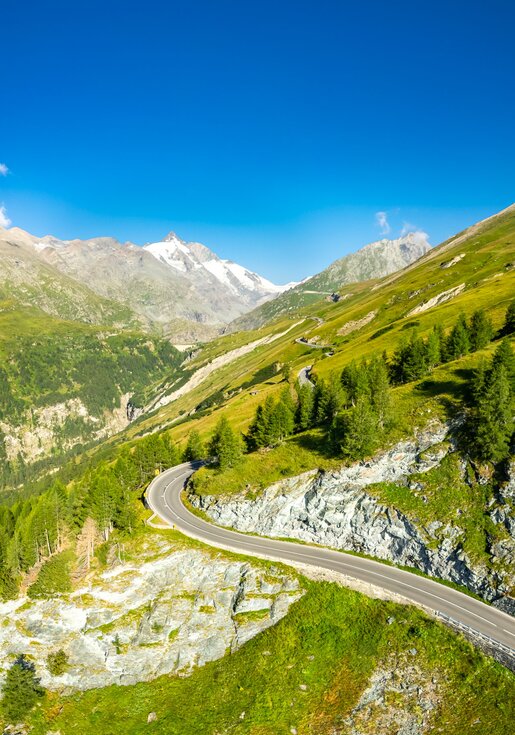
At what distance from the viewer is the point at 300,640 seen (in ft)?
176

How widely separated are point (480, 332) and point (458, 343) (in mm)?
7739

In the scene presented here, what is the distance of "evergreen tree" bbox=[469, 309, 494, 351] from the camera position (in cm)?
10481

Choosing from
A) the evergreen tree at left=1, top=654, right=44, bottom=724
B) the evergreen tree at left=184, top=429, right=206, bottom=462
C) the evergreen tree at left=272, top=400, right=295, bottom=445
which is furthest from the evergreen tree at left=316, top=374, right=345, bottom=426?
the evergreen tree at left=1, top=654, right=44, bottom=724

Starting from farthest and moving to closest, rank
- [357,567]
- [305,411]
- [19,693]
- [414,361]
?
1. [414,361]
2. [305,411]
3. [357,567]
4. [19,693]

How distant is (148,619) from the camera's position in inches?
2333

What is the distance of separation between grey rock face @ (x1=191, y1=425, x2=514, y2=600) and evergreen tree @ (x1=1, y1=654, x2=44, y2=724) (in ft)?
109

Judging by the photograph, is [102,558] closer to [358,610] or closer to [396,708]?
[358,610]

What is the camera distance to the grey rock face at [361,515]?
59.0 meters

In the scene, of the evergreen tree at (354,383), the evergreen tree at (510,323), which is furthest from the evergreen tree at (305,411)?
the evergreen tree at (510,323)

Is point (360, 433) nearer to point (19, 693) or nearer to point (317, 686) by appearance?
point (317, 686)

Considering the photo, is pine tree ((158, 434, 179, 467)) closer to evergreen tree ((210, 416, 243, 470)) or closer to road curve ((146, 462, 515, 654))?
road curve ((146, 462, 515, 654))

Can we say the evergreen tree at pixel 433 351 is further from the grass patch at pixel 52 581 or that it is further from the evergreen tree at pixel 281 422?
the grass patch at pixel 52 581

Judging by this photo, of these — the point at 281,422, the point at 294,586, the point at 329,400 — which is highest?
the point at 329,400

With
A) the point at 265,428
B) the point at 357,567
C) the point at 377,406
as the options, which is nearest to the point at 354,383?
the point at 265,428
